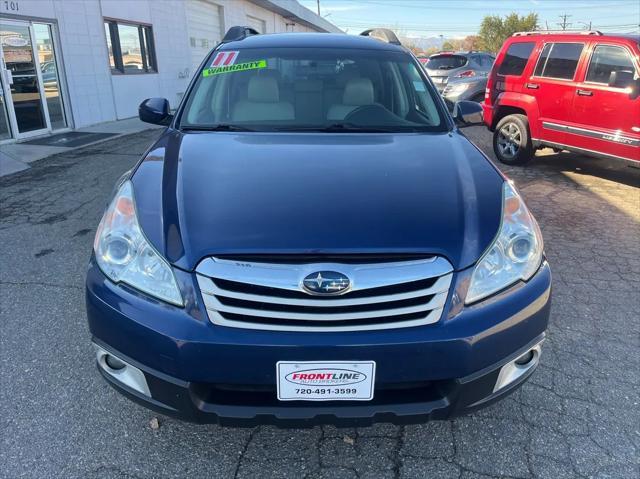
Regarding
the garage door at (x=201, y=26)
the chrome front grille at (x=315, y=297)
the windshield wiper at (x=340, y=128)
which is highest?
the garage door at (x=201, y=26)

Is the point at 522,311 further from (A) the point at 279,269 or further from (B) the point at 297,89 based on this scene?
(B) the point at 297,89

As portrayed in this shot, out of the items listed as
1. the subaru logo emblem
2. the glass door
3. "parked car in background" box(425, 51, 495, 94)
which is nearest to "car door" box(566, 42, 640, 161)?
the subaru logo emblem

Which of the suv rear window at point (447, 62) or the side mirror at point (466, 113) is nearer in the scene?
the side mirror at point (466, 113)

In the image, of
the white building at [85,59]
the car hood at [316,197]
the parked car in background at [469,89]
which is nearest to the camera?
the car hood at [316,197]

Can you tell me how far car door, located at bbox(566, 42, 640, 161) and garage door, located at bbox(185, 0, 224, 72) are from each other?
13534 millimetres

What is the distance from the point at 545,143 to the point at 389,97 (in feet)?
14.9

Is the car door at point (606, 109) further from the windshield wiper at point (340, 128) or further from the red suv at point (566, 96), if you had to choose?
the windshield wiper at point (340, 128)

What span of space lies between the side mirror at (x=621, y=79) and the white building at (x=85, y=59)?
9.49 meters

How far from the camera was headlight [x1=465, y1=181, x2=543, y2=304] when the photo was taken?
1759 millimetres

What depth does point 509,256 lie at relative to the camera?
1.86 m

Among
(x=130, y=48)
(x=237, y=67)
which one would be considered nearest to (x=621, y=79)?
(x=237, y=67)

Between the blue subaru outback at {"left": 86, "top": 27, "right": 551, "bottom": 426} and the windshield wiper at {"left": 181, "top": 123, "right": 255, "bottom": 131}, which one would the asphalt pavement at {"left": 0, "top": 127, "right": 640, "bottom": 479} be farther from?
the windshield wiper at {"left": 181, "top": 123, "right": 255, "bottom": 131}

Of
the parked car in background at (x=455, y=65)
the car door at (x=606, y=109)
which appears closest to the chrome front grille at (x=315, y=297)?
the car door at (x=606, y=109)

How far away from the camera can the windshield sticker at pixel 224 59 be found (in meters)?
3.31
